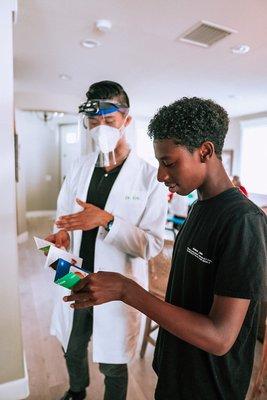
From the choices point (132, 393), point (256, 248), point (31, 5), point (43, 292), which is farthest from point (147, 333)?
point (31, 5)

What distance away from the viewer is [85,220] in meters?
1.05

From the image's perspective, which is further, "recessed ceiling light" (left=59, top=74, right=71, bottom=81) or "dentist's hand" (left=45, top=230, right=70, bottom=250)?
"recessed ceiling light" (left=59, top=74, right=71, bottom=81)

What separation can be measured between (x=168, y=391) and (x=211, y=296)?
0.36m

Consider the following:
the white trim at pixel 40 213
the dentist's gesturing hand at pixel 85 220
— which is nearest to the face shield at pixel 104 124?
the dentist's gesturing hand at pixel 85 220

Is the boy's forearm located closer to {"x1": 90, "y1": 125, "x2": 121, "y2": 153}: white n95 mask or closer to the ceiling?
{"x1": 90, "y1": 125, "x2": 121, "y2": 153}: white n95 mask

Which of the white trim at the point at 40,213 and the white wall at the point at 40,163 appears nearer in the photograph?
the white wall at the point at 40,163

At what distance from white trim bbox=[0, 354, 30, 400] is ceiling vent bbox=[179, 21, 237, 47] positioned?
9.41 ft

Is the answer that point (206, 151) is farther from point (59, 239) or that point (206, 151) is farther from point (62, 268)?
point (59, 239)

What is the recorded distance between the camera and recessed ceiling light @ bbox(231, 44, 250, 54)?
2801mm

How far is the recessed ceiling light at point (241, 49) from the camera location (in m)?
2.80

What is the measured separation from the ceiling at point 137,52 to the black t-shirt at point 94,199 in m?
1.43

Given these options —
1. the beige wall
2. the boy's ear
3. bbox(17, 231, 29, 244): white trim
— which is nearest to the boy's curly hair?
the boy's ear

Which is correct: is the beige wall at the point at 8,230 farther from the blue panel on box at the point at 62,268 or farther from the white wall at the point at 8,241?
the blue panel on box at the point at 62,268

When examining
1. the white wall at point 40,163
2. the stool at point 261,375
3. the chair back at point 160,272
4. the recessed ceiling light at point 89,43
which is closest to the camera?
the stool at point 261,375
